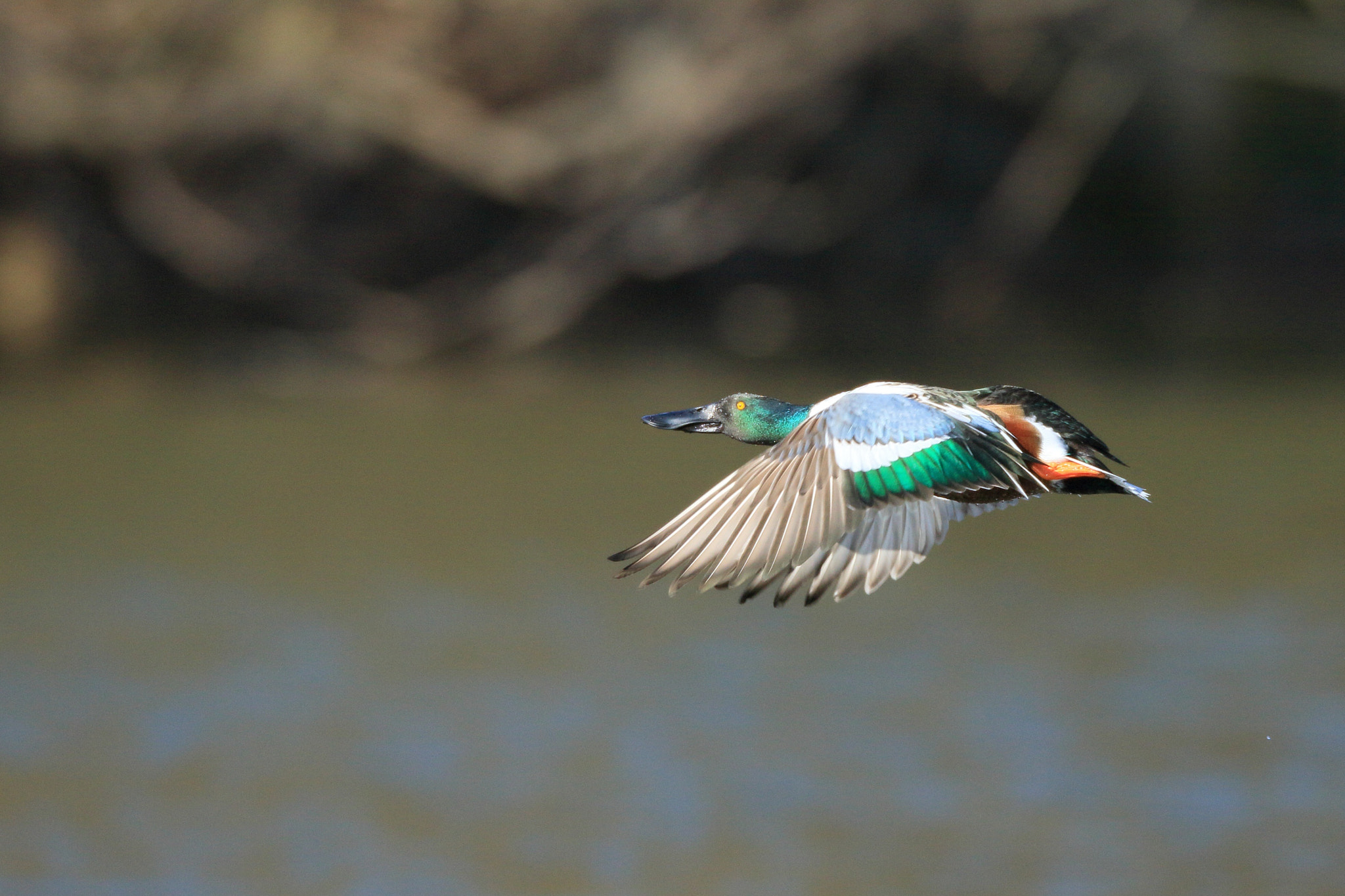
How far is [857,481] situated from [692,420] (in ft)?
1.76

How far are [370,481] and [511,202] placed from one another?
185 inches

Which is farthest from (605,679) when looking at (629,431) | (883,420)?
(883,420)

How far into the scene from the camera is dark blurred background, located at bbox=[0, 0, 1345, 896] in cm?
688

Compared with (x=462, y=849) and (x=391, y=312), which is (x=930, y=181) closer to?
(x=391, y=312)

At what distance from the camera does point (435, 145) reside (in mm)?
13445

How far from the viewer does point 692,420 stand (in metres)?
4.03

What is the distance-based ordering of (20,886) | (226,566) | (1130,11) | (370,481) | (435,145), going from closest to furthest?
(20,886)
(226,566)
(370,481)
(435,145)
(1130,11)

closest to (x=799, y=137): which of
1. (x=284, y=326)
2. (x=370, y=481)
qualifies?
(x=284, y=326)

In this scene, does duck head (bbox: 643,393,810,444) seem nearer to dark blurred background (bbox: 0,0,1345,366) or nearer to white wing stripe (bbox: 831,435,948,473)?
white wing stripe (bbox: 831,435,948,473)

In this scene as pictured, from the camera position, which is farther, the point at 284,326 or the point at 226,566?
the point at 284,326

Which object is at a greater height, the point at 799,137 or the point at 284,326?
the point at 799,137

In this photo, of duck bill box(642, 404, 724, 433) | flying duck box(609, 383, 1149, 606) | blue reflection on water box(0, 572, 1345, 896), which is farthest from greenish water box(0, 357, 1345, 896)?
duck bill box(642, 404, 724, 433)

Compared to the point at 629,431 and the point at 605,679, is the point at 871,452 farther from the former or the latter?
the point at 629,431

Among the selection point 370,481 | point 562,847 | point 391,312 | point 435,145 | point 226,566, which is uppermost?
point 435,145
